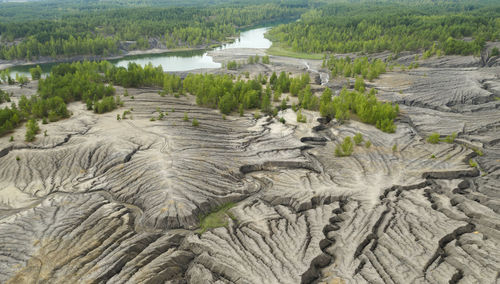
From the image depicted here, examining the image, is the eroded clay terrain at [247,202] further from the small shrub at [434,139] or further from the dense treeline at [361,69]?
the dense treeline at [361,69]

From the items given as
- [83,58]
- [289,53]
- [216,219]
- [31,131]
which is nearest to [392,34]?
[289,53]

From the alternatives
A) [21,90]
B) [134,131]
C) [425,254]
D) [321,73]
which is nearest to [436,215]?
[425,254]

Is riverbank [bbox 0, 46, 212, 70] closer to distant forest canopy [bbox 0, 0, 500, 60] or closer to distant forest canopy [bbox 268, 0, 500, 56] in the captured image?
distant forest canopy [bbox 0, 0, 500, 60]

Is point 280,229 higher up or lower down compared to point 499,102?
lower down

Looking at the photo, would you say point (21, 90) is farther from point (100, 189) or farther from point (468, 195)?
point (468, 195)

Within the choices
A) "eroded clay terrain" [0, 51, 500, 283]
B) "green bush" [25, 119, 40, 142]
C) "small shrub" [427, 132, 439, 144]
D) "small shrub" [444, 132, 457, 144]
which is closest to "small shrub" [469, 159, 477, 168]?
"eroded clay terrain" [0, 51, 500, 283]

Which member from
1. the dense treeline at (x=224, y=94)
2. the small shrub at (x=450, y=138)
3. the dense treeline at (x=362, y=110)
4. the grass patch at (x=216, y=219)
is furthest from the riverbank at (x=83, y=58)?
the small shrub at (x=450, y=138)
